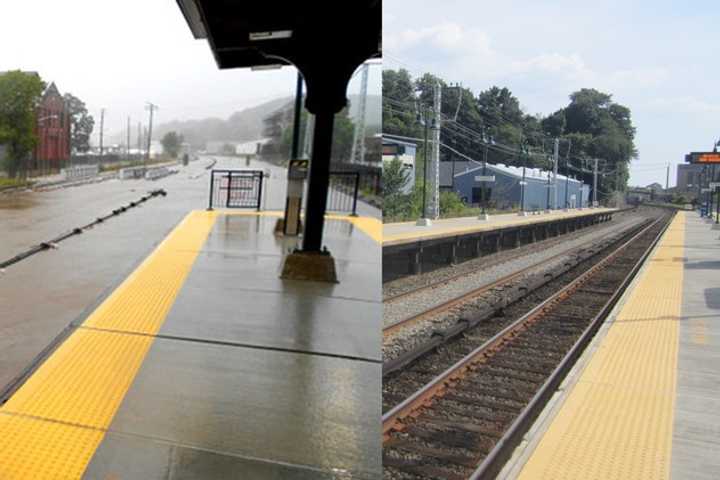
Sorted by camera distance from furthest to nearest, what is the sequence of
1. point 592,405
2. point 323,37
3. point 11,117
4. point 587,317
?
point 11,117 → point 323,37 → point 587,317 → point 592,405

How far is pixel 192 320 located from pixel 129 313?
603 millimetres

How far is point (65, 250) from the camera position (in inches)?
401

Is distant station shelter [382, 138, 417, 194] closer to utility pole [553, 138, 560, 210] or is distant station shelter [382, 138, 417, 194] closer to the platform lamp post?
the platform lamp post

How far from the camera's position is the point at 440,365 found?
10.6 ft

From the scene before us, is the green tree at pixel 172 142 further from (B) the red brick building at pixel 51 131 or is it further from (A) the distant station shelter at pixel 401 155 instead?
(A) the distant station shelter at pixel 401 155

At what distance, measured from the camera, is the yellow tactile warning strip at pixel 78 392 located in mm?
3191

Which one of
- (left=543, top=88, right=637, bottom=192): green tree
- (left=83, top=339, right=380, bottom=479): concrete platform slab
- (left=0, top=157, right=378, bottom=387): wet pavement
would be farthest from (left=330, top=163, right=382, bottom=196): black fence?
(left=543, top=88, right=637, bottom=192): green tree

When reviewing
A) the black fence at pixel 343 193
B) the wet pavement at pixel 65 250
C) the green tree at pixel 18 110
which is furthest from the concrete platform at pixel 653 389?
the black fence at pixel 343 193

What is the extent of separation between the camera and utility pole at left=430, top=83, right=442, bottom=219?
1.82 m

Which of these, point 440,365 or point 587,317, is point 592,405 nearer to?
point 440,365

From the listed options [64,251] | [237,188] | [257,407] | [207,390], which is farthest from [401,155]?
[237,188]

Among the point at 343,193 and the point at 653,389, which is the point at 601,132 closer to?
the point at 653,389

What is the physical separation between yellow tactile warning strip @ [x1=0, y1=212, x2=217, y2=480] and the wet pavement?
25cm

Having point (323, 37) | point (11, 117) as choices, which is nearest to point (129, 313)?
point (323, 37)
